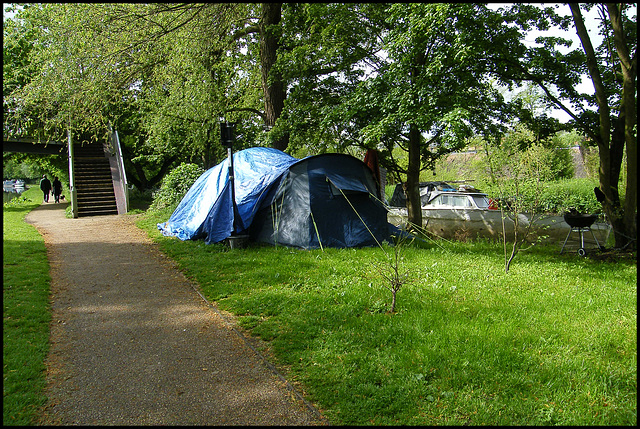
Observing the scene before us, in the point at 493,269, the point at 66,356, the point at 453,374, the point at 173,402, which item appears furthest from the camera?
the point at 493,269

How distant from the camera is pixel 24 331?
4.97 meters

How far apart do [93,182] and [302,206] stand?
39.9ft

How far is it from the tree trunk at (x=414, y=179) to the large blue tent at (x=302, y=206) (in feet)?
5.52

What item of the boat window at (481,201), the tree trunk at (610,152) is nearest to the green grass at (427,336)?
the tree trunk at (610,152)

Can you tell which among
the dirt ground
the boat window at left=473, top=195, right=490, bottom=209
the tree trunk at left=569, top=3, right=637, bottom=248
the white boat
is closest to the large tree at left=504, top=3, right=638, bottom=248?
the tree trunk at left=569, top=3, right=637, bottom=248

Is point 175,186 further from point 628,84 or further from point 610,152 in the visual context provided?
point 628,84

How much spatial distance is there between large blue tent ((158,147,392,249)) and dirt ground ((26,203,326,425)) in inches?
113

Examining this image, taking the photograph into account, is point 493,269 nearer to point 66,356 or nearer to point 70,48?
point 66,356

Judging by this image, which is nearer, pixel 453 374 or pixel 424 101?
pixel 453 374

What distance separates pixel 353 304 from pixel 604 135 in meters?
7.50

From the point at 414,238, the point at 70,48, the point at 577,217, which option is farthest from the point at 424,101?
the point at 70,48

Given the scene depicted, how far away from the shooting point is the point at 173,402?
3541 mm

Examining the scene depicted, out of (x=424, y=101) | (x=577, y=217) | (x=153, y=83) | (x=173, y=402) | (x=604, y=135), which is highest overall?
(x=153, y=83)

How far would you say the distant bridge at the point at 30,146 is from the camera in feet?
64.1
